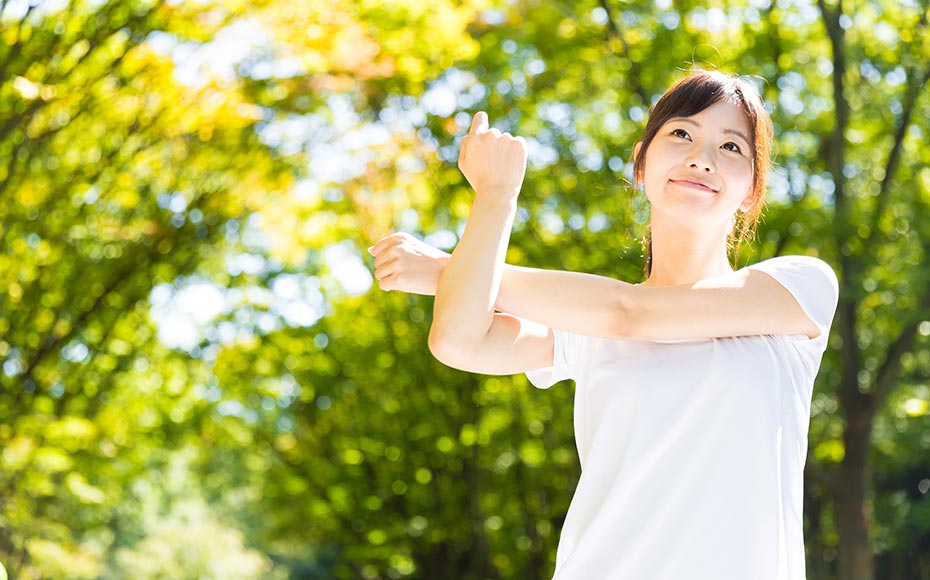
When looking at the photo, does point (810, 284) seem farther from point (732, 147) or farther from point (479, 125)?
point (479, 125)

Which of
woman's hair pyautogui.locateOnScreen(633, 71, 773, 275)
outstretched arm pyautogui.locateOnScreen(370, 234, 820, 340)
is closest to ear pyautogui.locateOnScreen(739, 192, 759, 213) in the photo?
woman's hair pyautogui.locateOnScreen(633, 71, 773, 275)

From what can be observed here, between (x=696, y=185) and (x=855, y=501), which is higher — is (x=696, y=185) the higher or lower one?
the higher one

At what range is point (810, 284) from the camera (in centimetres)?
159

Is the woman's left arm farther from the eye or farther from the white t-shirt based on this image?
the eye

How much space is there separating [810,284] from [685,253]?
0.18 m

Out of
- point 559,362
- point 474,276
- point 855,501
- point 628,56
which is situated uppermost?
point 474,276

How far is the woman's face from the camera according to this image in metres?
1.58

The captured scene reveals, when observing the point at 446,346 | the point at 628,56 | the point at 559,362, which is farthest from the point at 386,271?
the point at 628,56

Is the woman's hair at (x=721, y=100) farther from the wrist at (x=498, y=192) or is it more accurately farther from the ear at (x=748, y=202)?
the wrist at (x=498, y=192)

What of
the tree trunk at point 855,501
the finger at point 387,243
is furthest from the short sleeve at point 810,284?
the tree trunk at point 855,501

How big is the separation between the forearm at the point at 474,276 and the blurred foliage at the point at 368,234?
5.05 m

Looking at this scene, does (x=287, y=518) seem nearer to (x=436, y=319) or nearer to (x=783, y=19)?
(x=783, y=19)

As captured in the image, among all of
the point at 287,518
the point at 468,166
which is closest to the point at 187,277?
the point at 287,518

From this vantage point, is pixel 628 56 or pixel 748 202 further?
pixel 628 56
